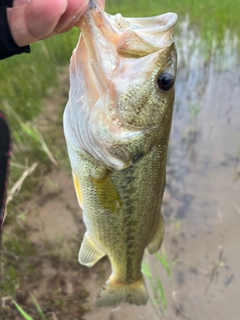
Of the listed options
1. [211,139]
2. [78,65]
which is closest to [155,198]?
[78,65]

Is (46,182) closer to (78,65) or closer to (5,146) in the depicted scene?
(5,146)

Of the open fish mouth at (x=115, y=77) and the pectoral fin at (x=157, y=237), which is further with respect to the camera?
the pectoral fin at (x=157, y=237)

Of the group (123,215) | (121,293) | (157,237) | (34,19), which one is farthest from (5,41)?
(121,293)

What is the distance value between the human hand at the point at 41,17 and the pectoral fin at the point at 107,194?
23.2 inches

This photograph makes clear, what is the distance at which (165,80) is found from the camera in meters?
1.21

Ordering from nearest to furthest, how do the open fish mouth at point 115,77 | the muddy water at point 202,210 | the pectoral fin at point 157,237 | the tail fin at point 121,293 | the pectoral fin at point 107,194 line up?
the open fish mouth at point 115,77 → the pectoral fin at point 107,194 → the pectoral fin at point 157,237 → the tail fin at point 121,293 → the muddy water at point 202,210

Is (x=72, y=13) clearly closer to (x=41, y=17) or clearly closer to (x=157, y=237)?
(x=41, y=17)

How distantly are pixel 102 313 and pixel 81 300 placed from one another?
164mm

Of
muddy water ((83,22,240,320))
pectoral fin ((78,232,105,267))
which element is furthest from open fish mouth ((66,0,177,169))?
muddy water ((83,22,240,320))

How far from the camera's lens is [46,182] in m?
2.96

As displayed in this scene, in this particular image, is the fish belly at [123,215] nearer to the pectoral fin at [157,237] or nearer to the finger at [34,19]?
the pectoral fin at [157,237]

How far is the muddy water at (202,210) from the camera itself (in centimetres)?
228

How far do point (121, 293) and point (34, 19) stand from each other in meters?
1.43

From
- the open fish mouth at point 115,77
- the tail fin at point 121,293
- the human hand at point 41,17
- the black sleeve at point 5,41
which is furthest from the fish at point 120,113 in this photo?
the tail fin at point 121,293
